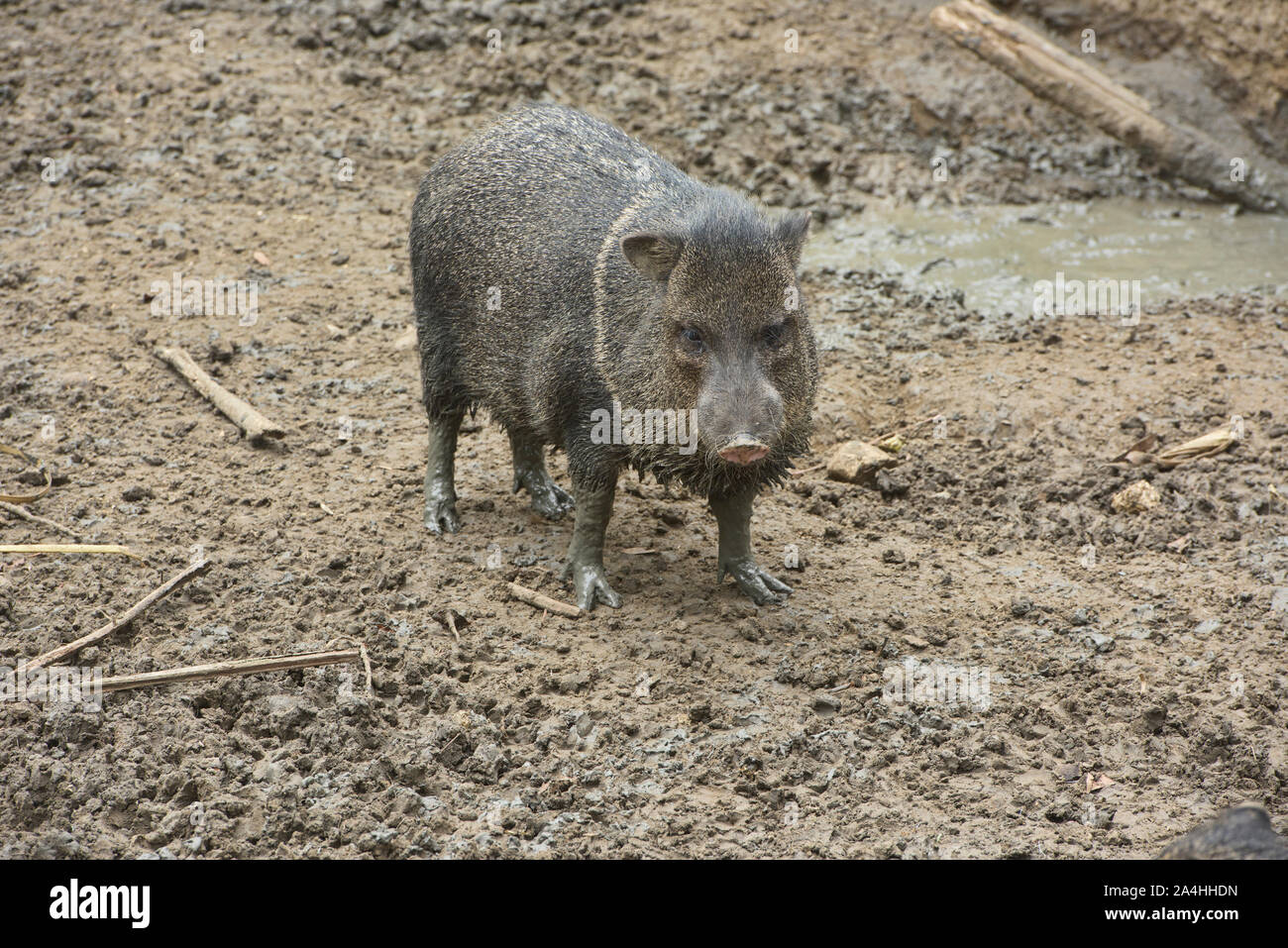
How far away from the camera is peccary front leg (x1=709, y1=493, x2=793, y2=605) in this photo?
496cm

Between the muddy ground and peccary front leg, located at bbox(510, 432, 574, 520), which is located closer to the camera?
the muddy ground

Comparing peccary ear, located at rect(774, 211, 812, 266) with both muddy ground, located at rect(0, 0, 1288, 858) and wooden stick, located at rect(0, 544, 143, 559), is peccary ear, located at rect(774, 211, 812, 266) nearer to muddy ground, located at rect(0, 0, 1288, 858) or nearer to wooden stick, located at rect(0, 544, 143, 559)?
muddy ground, located at rect(0, 0, 1288, 858)

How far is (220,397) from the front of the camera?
6.19m

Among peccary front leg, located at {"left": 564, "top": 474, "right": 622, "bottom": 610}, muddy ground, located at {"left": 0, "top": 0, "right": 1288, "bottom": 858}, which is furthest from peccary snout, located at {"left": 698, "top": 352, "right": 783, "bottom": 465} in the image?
muddy ground, located at {"left": 0, "top": 0, "right": 1288, "bottom": 858}

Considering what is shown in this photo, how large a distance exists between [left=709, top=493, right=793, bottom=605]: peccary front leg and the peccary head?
18.7 inches

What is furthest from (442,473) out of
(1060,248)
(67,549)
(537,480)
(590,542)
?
(1060,248)

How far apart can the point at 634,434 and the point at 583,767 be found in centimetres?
128

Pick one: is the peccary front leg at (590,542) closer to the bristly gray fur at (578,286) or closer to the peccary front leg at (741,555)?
the bristly gray fur at (578,286)

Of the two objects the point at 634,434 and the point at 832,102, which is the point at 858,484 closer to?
the point at 634,434

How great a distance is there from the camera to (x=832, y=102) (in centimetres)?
940

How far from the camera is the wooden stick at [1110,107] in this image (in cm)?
874

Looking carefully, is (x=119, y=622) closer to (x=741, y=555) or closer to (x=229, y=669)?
(x=229, y=669)

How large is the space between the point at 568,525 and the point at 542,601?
2.60ft

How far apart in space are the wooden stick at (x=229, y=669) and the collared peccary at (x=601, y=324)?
1068 millimetres
